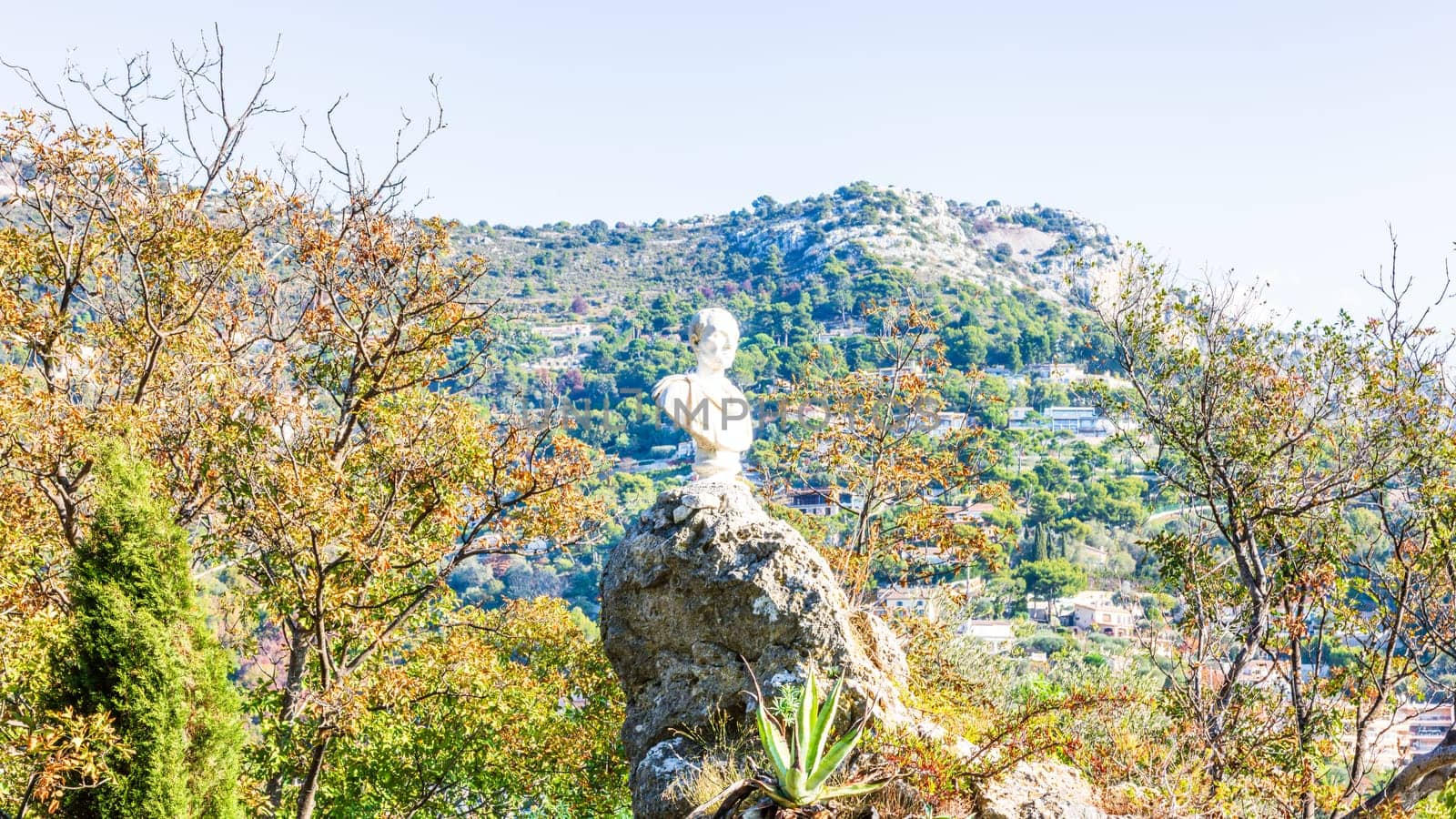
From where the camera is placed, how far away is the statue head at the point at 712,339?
9.99m

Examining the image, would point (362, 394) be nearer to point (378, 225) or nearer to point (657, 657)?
point (378, 225)

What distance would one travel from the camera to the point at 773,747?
677 cm

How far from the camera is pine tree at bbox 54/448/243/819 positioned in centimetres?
855

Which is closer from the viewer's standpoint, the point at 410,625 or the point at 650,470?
the point at 410,625

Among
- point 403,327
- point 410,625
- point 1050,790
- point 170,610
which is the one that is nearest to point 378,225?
point 403,327

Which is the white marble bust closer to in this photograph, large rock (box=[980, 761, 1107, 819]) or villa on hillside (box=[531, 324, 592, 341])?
large rock (box=[980, 761, 1107, 819])

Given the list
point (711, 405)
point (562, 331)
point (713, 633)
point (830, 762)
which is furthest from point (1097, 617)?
point (562, 331)

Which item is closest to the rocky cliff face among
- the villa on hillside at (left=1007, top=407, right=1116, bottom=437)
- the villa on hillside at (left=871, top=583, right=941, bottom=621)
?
the villa on hillside at (left=871, top=583, right=941, bottom=621)

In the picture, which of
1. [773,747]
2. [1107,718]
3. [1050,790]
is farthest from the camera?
[1107,718]

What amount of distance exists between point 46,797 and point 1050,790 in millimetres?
7067

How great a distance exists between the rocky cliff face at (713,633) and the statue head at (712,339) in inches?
54.2

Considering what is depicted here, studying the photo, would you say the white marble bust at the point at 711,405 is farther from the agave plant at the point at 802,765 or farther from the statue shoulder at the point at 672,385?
the agave plant at the point at 802,765

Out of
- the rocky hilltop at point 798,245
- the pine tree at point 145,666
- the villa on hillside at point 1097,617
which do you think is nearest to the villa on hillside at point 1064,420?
the rocky hilltop at point 798,245

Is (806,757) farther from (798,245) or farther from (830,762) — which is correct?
(798,245)
